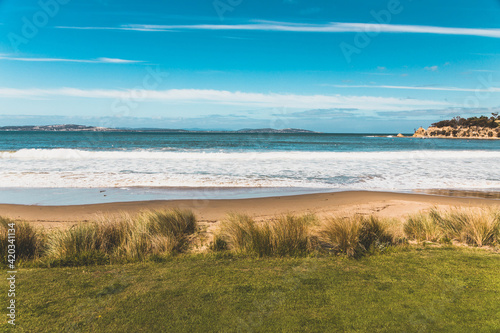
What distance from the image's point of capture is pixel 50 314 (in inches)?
120

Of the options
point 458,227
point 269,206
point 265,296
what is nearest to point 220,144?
point 269,206

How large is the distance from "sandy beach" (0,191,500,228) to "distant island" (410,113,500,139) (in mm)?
110745

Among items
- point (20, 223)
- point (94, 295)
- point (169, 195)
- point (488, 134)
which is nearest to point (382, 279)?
point (94, 295)

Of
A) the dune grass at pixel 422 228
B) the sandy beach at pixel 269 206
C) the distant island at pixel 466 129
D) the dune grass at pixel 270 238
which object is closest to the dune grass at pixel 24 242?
the sandy beach at pixel 269 206

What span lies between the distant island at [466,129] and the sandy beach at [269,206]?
363ft

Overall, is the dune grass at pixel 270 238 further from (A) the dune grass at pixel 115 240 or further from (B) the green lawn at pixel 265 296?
(A) the dune grass at pixel 115 240

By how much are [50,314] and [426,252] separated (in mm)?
5099

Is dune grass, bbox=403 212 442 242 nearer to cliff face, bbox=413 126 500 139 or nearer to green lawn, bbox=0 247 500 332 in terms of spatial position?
green lawn, bbox=0 247 500 332

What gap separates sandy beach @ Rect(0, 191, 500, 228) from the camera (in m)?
8.23

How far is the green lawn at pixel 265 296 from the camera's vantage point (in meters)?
2.89

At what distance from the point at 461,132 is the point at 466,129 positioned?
6.28 feet

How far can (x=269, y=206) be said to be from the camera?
9.60m

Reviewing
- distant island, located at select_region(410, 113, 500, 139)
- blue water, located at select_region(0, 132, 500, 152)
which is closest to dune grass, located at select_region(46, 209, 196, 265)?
blue water, located at select_region(0, 132, 500, 152)

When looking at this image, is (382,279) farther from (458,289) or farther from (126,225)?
(126,225)
